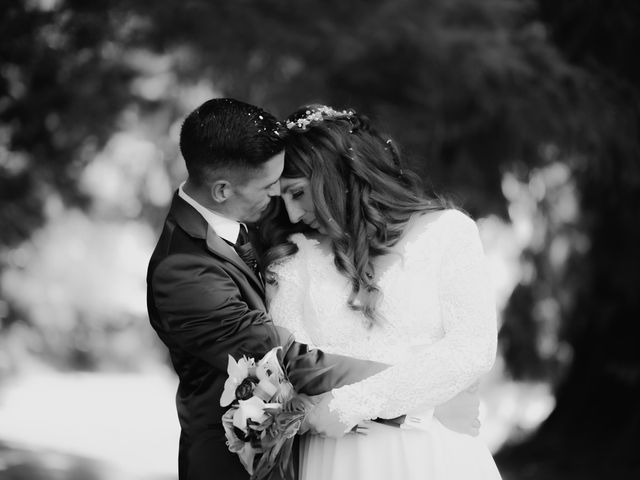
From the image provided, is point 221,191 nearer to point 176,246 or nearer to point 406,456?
point 176,246

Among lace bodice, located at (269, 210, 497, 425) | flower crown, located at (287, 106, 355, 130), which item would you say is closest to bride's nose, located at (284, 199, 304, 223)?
lace bodice, located at (269, 210, 497, 425)

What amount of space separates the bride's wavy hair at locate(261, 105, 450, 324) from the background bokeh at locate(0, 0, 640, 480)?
0.36 meters

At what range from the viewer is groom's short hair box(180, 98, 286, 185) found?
294 cm

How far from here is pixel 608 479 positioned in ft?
24.8

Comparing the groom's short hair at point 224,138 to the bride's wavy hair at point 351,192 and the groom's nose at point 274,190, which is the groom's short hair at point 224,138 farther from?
the bride's wavy hair at point 351,192

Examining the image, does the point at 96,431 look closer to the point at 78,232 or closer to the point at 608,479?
the point at 78,232

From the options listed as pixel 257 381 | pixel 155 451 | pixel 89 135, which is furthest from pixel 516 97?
pixel 155 451

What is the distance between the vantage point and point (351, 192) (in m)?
3.26

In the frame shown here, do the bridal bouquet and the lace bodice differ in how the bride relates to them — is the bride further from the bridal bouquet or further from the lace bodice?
the bridal bouquet

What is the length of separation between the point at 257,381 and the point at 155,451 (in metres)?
6.66

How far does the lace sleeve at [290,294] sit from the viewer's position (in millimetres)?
3162

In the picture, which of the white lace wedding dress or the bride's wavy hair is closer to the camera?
the white lace wedding dress

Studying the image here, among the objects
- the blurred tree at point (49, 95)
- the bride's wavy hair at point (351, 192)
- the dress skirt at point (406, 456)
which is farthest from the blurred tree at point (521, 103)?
the dress skirt at point (406, 456)

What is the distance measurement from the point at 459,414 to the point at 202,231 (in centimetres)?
105
